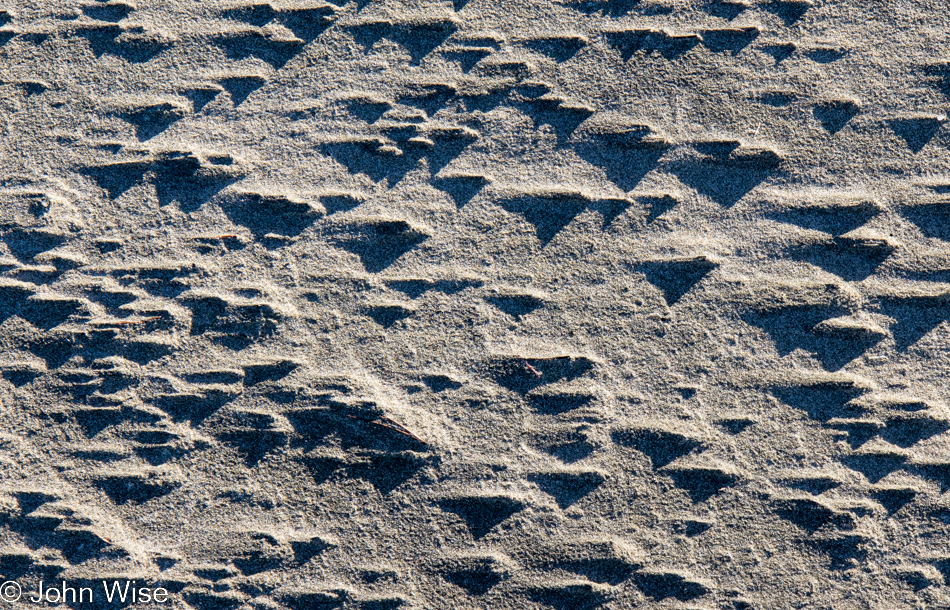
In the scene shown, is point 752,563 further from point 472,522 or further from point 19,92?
point 19,92

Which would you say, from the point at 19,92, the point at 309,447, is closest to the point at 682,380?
the point at 309,447

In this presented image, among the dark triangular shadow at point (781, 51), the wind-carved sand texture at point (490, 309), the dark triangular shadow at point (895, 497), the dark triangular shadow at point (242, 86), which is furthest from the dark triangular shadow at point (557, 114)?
the dark triangular shadow at point (895, 497)

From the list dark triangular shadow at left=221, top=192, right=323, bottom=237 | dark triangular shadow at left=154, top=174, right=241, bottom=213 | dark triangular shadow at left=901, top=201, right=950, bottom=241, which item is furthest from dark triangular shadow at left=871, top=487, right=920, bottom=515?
dark triangular shadow at left=154, top=174, right=241, bottom=213

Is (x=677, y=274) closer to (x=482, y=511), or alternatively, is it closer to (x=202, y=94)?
(x=482, y=511)

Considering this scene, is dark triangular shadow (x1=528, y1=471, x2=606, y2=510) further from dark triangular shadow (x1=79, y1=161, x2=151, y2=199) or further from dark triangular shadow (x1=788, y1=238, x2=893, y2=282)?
dark triangular shadow (x1=79, y1=161, x2=151, y2=199)

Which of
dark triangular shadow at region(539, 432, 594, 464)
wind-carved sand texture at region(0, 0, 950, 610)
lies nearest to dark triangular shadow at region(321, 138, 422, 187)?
wind-carved sand texture at region(0, 0, 950, 610)

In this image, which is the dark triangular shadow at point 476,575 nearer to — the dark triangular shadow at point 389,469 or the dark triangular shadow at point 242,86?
the dark triangular shadow at point 389,469

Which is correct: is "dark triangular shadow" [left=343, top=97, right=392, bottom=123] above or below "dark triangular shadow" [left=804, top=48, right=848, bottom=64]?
below

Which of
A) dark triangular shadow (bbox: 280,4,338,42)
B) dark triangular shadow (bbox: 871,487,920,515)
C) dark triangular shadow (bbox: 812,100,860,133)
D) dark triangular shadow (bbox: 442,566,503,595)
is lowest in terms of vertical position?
dark triangular shadow (bbox: 442,566,503,595)
